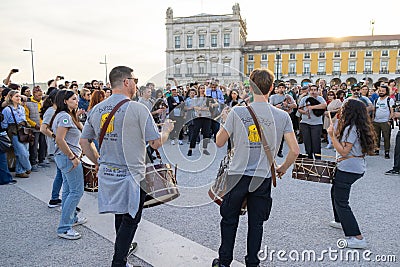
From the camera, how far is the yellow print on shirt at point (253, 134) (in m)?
2.36

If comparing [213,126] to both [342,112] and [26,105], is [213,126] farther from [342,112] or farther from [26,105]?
[342,112]

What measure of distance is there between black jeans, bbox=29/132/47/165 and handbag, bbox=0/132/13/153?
904 mm

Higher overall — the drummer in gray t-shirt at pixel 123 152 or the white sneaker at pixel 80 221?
the drummer in gray t-shirt at pixel 123 152

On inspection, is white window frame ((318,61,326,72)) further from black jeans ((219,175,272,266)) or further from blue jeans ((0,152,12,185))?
black jeans ((219,175,272,266))

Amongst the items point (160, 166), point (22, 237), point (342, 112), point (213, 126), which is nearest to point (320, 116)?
point (213, 126)

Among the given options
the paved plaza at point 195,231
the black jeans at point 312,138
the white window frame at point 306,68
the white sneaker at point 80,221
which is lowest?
the paved plaza at point 195,231

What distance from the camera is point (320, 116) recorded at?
6504mm

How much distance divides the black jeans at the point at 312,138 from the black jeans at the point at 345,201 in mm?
3411

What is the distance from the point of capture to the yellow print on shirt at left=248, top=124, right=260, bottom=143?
2.36 metres

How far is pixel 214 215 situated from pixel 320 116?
3.74m

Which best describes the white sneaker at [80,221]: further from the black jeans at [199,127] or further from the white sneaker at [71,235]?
the black jeans at [199,127]

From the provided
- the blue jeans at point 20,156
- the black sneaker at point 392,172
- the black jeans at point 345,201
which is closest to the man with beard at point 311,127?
the black sneaker at point 392,172

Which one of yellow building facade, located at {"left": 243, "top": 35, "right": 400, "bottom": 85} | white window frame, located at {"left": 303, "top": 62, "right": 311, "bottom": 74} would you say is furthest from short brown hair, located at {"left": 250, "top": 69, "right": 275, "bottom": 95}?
white window frame, located at {"left": 303, "top": 62, "right": 311, "bottom": 74}

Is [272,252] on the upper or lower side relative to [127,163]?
lower
